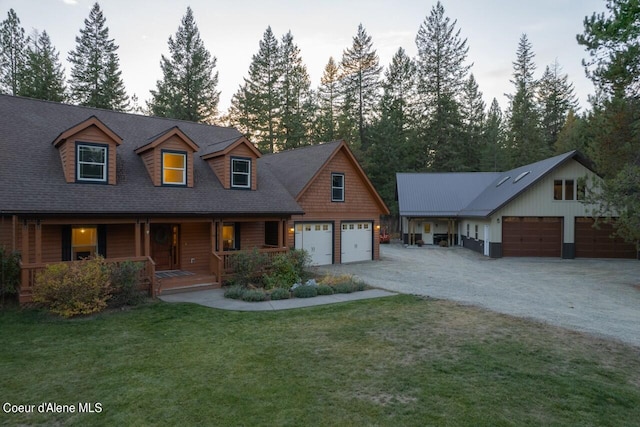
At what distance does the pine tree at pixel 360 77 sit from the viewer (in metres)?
46.5

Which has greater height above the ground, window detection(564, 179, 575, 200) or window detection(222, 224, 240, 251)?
window detection(564, 179, 575, 200)

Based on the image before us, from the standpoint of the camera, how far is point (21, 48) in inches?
1253

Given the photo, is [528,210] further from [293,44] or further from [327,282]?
[293,44]

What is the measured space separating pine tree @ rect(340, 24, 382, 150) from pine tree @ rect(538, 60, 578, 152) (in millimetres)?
23014

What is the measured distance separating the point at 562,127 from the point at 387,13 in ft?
128

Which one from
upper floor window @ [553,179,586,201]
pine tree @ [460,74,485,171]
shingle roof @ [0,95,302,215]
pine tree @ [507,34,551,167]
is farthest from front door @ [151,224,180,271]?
pine tree @ [507,34,551,167]

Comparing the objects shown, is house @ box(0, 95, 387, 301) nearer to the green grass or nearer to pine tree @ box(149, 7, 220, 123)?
the green grass

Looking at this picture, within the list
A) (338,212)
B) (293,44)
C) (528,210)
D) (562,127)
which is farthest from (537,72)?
(338,212)

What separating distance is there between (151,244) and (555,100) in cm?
5452

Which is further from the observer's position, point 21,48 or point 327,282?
point 21,48

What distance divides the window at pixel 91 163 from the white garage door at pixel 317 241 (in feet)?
29.8

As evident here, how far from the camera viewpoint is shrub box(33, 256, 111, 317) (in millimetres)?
9469

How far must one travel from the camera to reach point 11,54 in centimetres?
3152

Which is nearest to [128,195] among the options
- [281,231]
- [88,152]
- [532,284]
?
[88,152]
